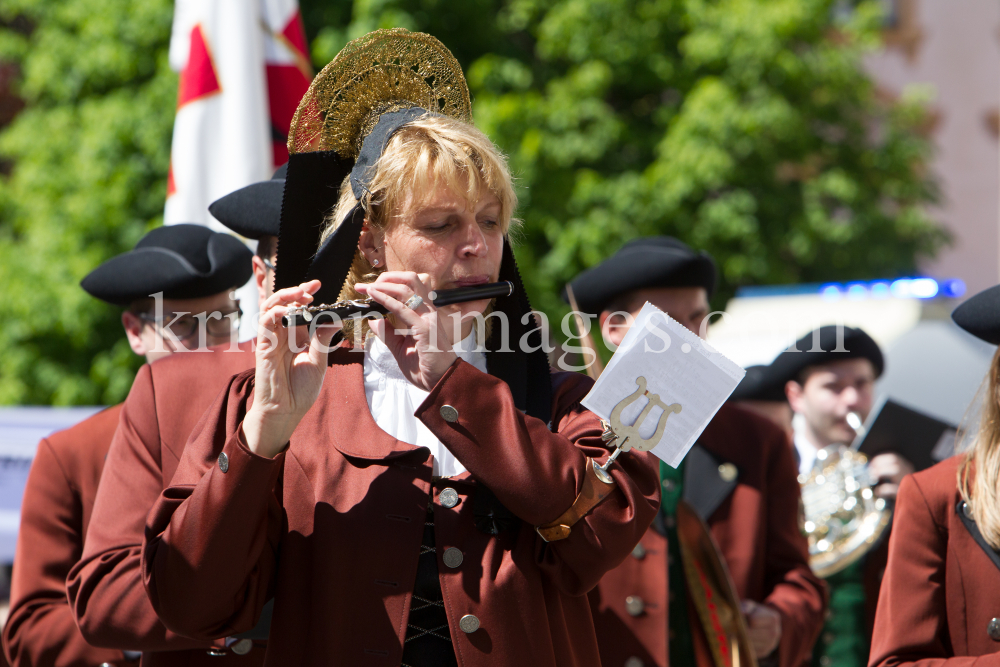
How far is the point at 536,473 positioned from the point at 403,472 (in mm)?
317

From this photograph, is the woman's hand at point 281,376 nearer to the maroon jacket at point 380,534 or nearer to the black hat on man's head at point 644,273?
the maroon jacket at point 380,534

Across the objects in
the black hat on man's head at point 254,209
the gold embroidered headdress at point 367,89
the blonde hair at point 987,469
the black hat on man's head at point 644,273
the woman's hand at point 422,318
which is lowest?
the blonde hair at point 987,469

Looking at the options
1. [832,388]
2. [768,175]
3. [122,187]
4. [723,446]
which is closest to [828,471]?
[832,388]

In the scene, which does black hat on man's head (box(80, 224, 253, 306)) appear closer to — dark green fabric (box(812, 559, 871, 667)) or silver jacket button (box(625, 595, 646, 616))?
silver jacket button (box(625, 595, 646, 616))

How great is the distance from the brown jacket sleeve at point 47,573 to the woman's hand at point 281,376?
1341 mm

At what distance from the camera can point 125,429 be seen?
260 cm

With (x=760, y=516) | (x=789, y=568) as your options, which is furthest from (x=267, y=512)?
(x=789, y=568)

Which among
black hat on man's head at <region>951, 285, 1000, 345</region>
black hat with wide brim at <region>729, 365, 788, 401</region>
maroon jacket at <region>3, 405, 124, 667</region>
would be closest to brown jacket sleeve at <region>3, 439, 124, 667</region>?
maroon jacket at <region>3, 405, 124, 667</region>

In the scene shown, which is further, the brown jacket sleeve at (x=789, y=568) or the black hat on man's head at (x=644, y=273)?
the black hat on man's head at (x=644, y=273)

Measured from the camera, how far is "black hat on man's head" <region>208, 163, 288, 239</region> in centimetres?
312

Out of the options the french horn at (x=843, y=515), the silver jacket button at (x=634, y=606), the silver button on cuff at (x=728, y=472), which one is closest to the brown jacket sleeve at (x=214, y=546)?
the silver jacket button at (x=634, y=606)

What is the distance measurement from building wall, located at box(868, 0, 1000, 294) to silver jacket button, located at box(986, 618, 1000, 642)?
715 inches

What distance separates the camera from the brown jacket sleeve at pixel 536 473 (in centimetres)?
208

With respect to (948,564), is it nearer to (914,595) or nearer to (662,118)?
(914,595)
